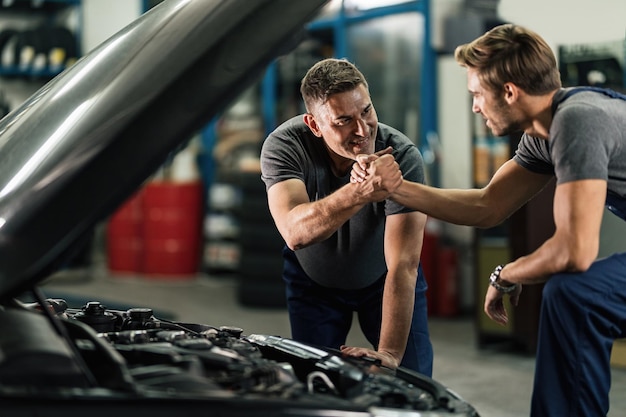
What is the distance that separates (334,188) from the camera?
2.68m

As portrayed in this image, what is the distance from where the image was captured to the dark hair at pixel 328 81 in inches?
95.7

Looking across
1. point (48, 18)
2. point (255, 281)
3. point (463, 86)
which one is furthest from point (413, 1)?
point (48, 18)

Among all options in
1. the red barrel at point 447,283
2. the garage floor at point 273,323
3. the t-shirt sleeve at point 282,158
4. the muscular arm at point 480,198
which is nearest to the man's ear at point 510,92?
the muscular arm at point 480,198

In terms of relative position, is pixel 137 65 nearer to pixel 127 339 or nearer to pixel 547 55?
pixel 127 339

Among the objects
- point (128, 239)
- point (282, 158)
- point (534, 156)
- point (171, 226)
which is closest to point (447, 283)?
point (171, 226)

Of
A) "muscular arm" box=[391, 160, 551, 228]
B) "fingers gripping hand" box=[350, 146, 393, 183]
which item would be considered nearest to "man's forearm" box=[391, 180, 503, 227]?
"muscular arm" box=[391, 160, 551, 228]

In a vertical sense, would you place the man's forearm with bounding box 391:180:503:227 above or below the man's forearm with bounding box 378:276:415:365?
above

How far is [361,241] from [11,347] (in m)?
1.40

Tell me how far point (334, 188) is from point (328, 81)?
1.21ft

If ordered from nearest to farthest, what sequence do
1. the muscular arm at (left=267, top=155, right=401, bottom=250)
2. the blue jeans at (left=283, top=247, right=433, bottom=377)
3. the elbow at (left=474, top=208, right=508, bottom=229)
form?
the muscular arm at (left=267, top=155, right=401, bottom=250), the elbow at (left=474, top=208, right=508, bottom=229), the blue jeans at (left=283, top=247, right=433, bottom=377)

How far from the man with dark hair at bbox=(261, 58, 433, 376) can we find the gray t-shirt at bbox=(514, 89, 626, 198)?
469mm

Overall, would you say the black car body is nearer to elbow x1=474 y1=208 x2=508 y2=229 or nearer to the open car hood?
the open car hood

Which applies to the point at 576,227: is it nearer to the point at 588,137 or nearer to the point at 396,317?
the point at 588,137

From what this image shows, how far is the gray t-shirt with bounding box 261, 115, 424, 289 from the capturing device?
2.61 meters
